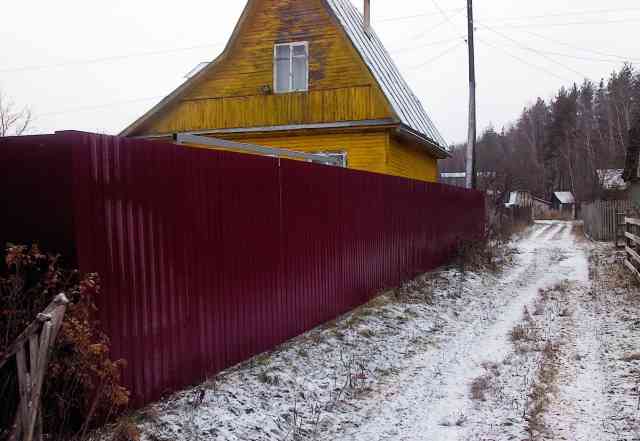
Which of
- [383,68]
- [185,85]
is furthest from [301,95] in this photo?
[185,85]

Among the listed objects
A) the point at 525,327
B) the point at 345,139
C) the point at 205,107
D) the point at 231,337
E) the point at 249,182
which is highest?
the point at 205,107

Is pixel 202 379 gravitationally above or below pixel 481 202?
below

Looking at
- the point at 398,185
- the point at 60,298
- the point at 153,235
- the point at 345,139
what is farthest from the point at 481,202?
the point at 60,298

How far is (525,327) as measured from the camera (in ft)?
24.3

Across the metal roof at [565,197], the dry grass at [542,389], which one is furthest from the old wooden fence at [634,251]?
the metal roof at [565,197]

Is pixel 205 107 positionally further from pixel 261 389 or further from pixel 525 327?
pixel 261 389

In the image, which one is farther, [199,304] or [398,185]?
[398,185]

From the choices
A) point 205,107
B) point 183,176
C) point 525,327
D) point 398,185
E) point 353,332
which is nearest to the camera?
point 183,176

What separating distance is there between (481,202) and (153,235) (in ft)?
49.1

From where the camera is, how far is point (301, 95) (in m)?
13.9

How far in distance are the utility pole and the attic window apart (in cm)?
726

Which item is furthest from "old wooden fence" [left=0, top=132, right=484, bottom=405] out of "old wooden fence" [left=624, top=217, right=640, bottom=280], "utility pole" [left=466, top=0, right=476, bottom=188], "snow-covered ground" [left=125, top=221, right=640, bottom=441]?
"utility pole" [left=466, top=0, right=476, bottom=188]

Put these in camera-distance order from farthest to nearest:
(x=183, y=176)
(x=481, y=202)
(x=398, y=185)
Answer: (x=481, y=202) < (x=398, y=185) < (x=183, y=176)

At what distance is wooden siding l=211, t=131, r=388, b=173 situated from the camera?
13.2 meters
